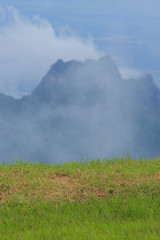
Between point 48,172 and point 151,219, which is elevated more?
point 48,172

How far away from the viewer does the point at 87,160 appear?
10.8 m

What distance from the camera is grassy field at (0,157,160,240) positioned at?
22.5 ft

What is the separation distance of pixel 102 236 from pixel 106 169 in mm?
3606

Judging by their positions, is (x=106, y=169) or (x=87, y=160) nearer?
(x=106, y=169)

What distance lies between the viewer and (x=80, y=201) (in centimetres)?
836

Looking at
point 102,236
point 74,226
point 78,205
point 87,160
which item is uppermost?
point 87,160

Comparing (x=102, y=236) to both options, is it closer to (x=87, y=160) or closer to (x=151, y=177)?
(x=151, y=177)

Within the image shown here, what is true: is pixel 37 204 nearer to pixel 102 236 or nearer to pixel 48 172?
pixel 48 172

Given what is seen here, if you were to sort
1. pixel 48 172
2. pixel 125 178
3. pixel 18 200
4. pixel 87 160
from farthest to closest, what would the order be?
pixel 87 160 → pixel 48 172 → pixel 125 178 → pixel 18 200

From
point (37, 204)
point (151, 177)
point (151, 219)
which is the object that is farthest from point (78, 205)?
point (151, 177)

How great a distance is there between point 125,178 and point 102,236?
3.07 meters

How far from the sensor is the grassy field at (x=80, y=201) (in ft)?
22.5

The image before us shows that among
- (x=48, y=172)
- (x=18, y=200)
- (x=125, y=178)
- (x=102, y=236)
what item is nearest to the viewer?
(x=102, y=236)

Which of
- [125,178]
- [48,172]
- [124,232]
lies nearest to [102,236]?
[124,232]
